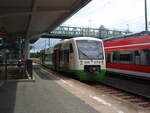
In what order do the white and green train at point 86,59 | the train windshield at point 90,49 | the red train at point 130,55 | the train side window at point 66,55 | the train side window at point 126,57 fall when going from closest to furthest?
the white and green train at point 86,59
the red train at point 130,55
the train windshield at point 90,49
the train side window at point 126,57
the train side window at point 66,55

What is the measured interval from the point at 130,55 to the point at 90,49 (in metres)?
3.24

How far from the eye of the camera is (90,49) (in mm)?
15844

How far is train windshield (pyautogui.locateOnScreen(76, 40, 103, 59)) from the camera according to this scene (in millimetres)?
15516

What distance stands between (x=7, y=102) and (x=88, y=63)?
7637mm

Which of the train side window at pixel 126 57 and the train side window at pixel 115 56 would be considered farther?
the train side window at pixel 115 56

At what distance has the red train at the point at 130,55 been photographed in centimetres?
1540

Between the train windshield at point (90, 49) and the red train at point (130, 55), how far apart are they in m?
2.44

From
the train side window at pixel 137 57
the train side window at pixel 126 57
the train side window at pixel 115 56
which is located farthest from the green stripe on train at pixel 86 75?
the train side window at pixel 115 56

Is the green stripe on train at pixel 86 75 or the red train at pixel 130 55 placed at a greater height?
the red train at pixel 130 55

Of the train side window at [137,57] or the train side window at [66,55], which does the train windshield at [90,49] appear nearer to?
the train side window at [66,55]

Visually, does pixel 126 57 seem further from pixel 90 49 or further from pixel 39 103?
pixel 39 103

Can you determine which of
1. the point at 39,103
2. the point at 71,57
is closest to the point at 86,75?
the point at 71,57

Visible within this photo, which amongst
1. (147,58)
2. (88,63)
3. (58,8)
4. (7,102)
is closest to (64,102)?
(7,102)

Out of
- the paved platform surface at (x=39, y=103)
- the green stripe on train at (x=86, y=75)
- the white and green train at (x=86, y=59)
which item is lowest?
the paved platform surface at (x=39, y=103)
